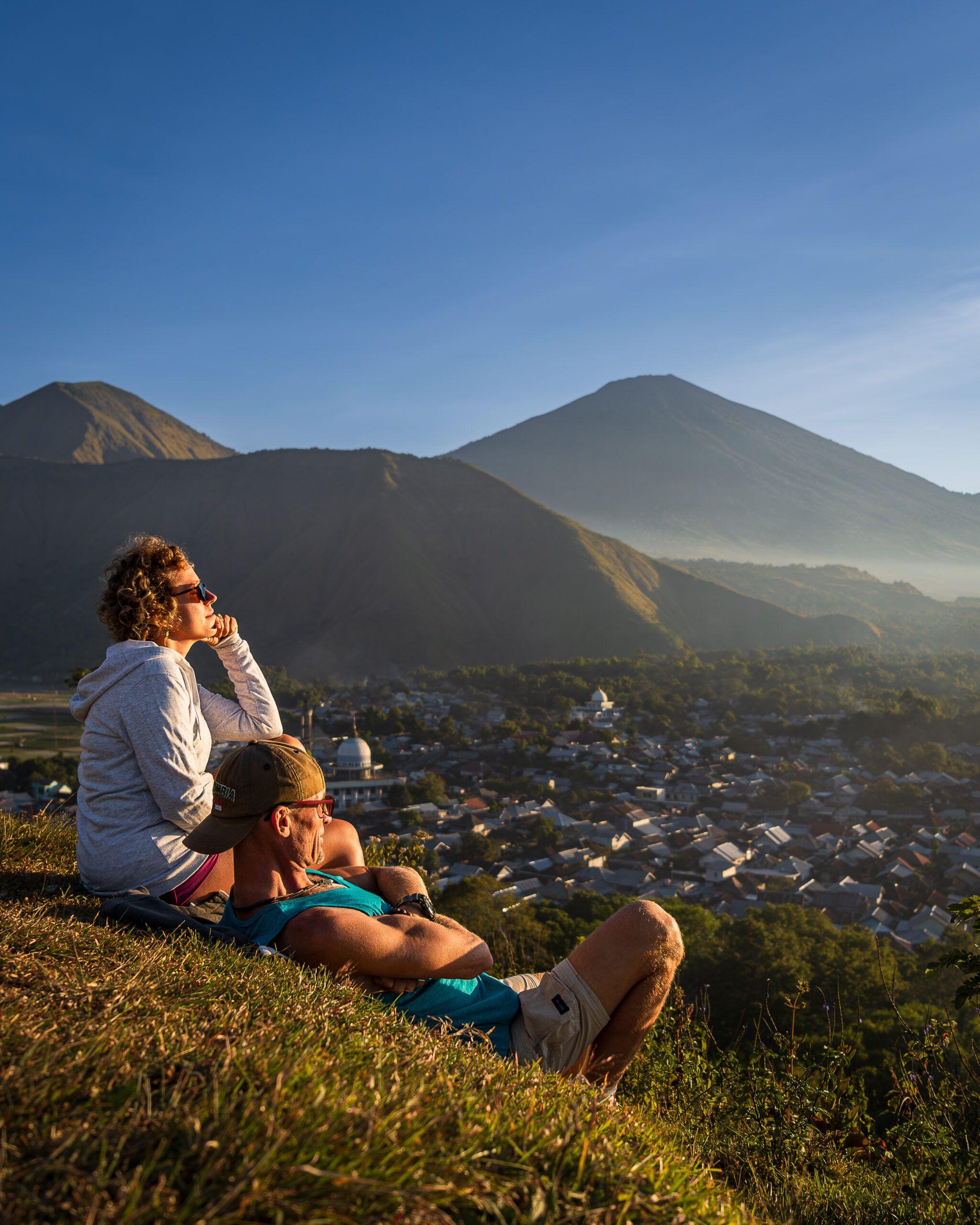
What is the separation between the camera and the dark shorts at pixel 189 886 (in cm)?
268

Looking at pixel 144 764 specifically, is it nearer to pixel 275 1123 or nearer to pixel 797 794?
pixel 275 1123

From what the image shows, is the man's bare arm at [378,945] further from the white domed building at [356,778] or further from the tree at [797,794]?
the tree at [797,794]

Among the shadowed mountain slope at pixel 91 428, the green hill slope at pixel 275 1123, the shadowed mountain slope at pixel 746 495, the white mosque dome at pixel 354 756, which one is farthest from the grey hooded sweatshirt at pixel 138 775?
the shadowed mountain slope at pixel 746 495

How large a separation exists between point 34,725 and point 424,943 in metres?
33.2

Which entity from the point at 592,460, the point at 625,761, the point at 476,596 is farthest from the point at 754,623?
the point at 592,460

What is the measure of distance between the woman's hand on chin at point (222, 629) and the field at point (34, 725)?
19.1 m

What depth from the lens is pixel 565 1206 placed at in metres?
1.06

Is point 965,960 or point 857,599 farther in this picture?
point 857,599

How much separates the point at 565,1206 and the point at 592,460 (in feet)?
626

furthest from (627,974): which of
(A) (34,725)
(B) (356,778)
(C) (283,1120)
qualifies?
(A) (34,725)

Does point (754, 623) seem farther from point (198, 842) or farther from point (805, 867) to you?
point (198, 842)

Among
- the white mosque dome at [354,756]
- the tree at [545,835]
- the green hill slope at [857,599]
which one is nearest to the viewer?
the tree at [545,835]

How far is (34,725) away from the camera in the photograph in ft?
99.6

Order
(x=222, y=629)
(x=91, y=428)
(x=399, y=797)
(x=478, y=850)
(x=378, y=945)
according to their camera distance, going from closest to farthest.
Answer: (x=378, y=945) → (x=222, y=629) → (x=478, y=850) → (x=399, y=797) → (x=91, y=428)
